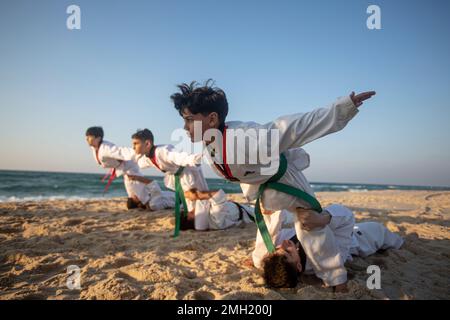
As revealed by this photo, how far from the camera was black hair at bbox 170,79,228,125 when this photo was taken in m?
2.00

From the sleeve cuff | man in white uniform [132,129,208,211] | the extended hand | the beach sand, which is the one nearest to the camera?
the extended hand

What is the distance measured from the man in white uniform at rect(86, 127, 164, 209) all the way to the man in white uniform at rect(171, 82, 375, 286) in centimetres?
377

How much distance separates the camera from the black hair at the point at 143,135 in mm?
4609

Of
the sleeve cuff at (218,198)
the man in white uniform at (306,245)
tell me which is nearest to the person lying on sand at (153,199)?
the sleeve cuff at (218,198)

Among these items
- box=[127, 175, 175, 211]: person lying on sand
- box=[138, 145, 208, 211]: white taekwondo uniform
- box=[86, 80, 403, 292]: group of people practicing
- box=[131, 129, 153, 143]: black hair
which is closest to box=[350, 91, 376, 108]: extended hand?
box=[86, 80, 403, 292]: group of people practicing

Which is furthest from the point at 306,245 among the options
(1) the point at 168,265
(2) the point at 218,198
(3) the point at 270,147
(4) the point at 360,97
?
(2) the point at 218,198

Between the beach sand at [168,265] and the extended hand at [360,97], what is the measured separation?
1.42 meters

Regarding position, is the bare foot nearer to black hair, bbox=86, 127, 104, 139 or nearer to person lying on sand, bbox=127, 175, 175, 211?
person lying on sand, bbox=127, 175, 175, 211

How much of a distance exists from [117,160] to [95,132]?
0.80 m

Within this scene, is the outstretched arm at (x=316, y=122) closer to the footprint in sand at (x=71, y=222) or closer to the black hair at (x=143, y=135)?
the black hair at (x=143, y=135)

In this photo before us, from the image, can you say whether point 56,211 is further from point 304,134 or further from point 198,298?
point 304,134

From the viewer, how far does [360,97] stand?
62.3 inches
